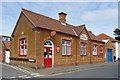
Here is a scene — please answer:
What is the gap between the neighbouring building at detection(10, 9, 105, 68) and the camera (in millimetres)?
17406

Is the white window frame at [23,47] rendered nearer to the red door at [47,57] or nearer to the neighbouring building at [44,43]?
the neighbouring building at [44,43]

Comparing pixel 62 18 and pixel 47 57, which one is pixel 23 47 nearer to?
pixel 47 57

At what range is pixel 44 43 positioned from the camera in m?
18.0

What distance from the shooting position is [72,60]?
2183cm

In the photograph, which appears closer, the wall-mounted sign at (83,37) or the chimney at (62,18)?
the wall-mounted sign at (83,37)

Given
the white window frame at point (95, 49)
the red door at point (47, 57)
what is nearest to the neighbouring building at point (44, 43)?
the red door at point (47, 57)

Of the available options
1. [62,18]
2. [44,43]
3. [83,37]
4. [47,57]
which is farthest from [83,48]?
[44,43]

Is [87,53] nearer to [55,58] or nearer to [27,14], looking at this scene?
[55,58]

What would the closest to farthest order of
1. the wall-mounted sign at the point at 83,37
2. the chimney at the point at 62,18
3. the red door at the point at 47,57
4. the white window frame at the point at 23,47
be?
the red door at the point at 47,57 → the white window frame at the point at 23,47 → the wall-mounted sign at the point at 83,37 → the chimney at the point at 62,18

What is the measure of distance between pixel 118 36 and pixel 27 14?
51182 millimetres

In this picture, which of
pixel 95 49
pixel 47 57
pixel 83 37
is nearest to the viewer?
pixel 47 57

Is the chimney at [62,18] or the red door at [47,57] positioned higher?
the chimney at [62,18]

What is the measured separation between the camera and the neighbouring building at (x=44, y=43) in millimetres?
17406

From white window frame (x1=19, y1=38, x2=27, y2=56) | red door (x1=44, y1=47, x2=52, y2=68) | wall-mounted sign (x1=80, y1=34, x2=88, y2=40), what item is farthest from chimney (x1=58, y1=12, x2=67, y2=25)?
white window frame (x1=19, y1=38, x2=27, y2=56)
